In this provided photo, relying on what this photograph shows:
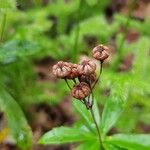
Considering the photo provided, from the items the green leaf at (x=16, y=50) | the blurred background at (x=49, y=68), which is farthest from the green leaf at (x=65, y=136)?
the green leaf at (x=16, y=50)

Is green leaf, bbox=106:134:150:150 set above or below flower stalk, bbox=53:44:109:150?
below

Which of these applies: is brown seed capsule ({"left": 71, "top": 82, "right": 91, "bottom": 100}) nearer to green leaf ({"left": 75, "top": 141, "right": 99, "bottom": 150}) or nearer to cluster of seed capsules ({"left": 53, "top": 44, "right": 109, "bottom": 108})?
cluster of seed capsules ({"left": 53, "top": 44, "right": 109, "bottom": 108})

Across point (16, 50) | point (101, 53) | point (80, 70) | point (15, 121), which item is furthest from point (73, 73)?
point (16, 50)

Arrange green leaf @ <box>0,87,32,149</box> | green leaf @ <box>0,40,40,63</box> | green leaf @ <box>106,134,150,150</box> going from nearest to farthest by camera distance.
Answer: green leaf @ <box>106,134,150,150</box> → green leaf @ <box>0,87,32,149</box> → green leaf @ <box>0,40,40,63</box>

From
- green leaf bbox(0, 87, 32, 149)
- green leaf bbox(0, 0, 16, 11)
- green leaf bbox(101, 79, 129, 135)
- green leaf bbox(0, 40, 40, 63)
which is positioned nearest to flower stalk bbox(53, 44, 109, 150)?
green leaf bbox(101, 79, 129, 135)

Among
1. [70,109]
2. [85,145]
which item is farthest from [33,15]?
[85,145]

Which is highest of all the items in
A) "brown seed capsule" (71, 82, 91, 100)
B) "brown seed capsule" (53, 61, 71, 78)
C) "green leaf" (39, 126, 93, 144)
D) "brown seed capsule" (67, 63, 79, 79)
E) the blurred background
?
"brown seed capsule" (53, 61, 71, 78)
